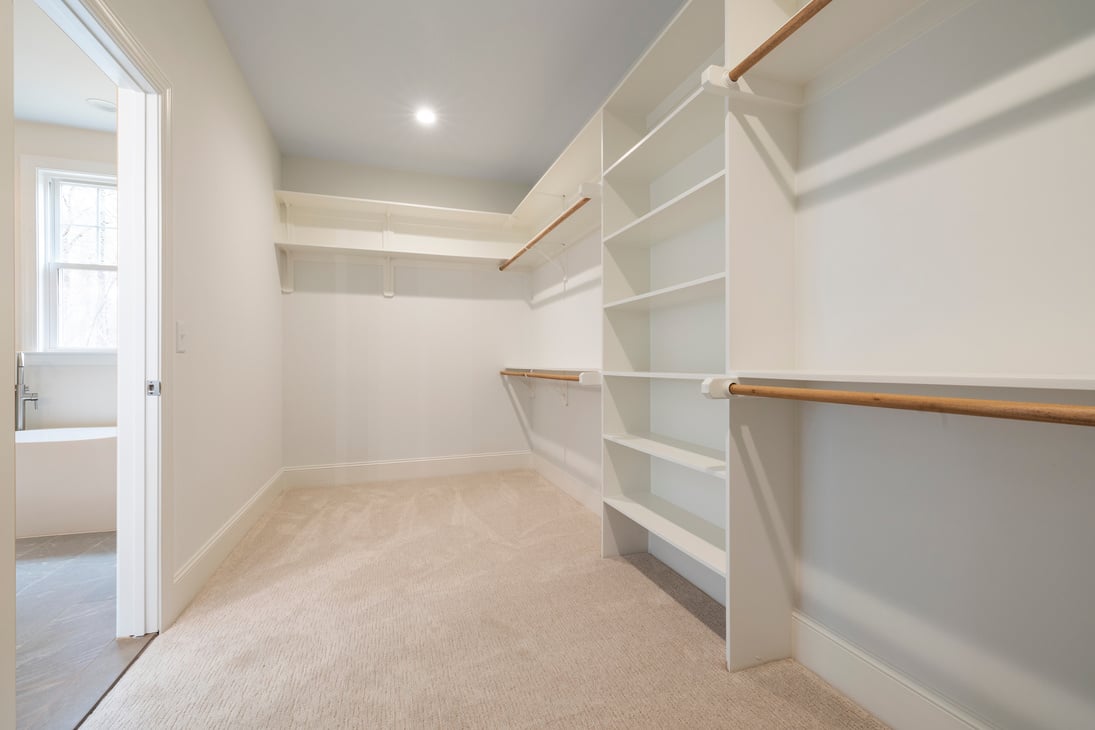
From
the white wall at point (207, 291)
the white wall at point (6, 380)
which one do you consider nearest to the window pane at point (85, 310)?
the white wall at point (207, 291)

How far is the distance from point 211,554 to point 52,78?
2.81m

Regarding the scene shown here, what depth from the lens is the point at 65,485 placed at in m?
2.37

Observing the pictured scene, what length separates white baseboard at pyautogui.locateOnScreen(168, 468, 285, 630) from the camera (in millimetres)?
1615

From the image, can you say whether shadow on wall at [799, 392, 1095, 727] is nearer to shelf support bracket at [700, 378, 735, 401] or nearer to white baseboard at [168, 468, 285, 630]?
shelf support bracket at [700, 378, 735, 401]

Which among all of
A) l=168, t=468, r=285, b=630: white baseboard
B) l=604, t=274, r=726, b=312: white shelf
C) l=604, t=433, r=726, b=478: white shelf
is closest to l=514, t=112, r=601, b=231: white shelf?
l=604, t=274, r=726, b=312: white shelf

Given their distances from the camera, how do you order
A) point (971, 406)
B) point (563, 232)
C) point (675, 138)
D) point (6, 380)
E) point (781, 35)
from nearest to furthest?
point (971, 406) → point (6, 380) → point (781, 35) → point (675, 138) → point (563, 232)

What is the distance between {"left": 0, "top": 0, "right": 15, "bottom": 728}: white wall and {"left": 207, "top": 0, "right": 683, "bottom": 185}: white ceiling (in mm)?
1350

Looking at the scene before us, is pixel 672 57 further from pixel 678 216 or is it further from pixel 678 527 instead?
pixel 678 527

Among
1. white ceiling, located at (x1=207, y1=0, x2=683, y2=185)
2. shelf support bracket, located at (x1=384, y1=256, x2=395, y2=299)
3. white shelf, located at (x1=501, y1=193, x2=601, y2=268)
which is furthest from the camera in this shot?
shelf support bracket, located at (x1=384, y1=256, x2=395, y2=299)

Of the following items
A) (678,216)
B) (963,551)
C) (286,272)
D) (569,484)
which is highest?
(286,272)

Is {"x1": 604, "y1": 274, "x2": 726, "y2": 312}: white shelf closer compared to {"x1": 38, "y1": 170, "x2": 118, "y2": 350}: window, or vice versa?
{"x1": 604, "y1": 274, "x2": 726, "y2": 312}: white shelf

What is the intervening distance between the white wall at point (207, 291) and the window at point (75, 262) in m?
1.39

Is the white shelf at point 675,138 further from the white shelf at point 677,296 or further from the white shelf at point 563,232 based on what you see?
the white shelf at point 677,296

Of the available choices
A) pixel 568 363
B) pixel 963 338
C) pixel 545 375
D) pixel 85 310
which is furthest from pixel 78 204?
pixel 963 338
